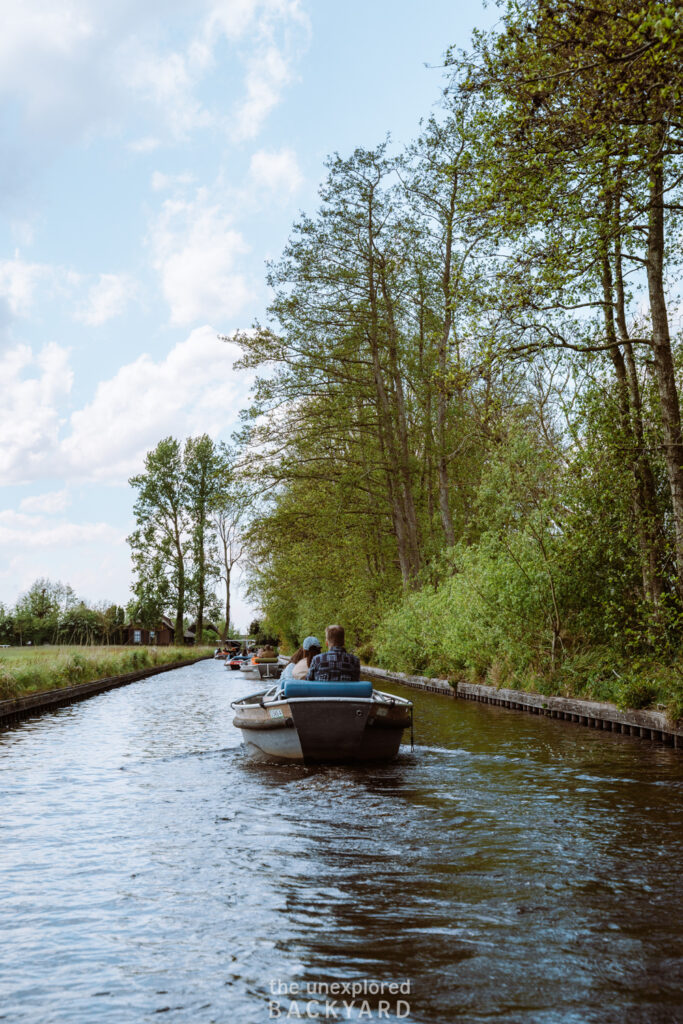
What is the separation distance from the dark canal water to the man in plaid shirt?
1.08 meters

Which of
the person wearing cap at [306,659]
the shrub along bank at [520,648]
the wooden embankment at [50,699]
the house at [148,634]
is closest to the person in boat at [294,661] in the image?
the person wearing cap at [306,659]

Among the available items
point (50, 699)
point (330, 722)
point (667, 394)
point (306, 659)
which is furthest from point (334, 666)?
point (50, 699)

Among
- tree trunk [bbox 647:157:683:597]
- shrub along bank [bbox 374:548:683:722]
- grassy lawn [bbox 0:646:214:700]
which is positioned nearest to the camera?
tree trunk [bbox 647:157:683:597]

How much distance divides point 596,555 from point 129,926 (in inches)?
489

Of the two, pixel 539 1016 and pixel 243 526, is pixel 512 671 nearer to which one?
pixel 243 526

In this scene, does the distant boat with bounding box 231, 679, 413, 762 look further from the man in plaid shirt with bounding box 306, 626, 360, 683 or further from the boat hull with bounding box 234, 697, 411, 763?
the man in plaid shirt with bounding box 306, 626, 360, 683

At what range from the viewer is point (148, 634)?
99.1 metres

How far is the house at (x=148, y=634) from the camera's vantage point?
9525 cm

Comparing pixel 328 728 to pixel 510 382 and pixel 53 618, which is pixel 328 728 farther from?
pixel 53 618

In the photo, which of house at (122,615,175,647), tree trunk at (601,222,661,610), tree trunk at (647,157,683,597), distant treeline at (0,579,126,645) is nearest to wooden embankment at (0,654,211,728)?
tree trunk at (601,222,661,610)

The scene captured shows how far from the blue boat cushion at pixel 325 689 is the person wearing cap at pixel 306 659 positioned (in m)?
1.20

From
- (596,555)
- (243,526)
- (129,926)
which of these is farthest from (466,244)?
(129,926)

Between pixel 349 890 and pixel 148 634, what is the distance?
96616 millimetres

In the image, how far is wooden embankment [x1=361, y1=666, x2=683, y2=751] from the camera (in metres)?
12.0
